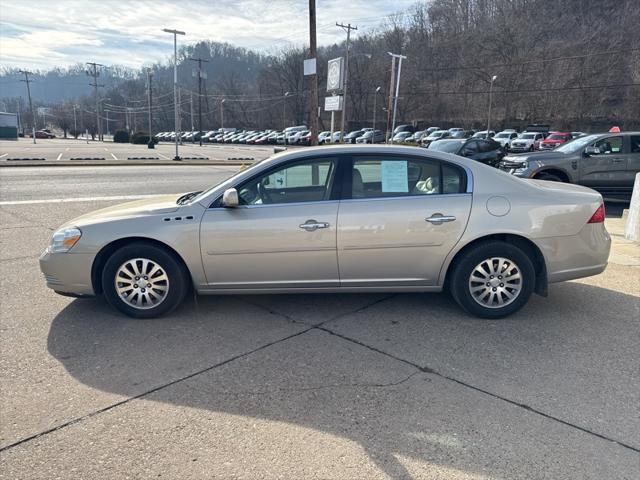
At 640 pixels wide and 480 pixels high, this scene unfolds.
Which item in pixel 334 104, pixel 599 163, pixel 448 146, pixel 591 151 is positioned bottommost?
pixel 599 163

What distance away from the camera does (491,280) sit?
421cm

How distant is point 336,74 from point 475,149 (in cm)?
992

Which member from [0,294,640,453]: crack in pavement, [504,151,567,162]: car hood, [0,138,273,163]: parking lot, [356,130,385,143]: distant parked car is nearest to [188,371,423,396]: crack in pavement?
[0,294,640,453]: crack in pavement

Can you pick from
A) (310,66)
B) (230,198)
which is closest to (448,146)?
(310,66)

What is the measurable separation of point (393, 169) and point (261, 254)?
140 centimetres

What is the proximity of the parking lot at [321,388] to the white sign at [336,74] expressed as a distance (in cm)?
2063

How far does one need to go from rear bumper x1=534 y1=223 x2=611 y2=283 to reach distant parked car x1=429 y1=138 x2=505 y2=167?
1309 centimetres

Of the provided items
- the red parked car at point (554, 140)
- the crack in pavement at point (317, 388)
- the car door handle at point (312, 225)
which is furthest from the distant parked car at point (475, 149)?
the red parked car at point (554, 140)

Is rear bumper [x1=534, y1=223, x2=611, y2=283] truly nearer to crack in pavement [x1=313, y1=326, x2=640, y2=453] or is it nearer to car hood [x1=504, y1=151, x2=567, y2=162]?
crack in pavement [x1=313, y1=326, x2=640, y2=453]

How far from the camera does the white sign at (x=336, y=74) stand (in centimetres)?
2352

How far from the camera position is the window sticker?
423 centimetres

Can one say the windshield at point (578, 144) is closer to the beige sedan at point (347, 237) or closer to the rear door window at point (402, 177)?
the beige sedan at point (347, 237)

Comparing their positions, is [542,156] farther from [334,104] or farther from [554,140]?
[554,140]

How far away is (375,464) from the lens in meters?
2.44
